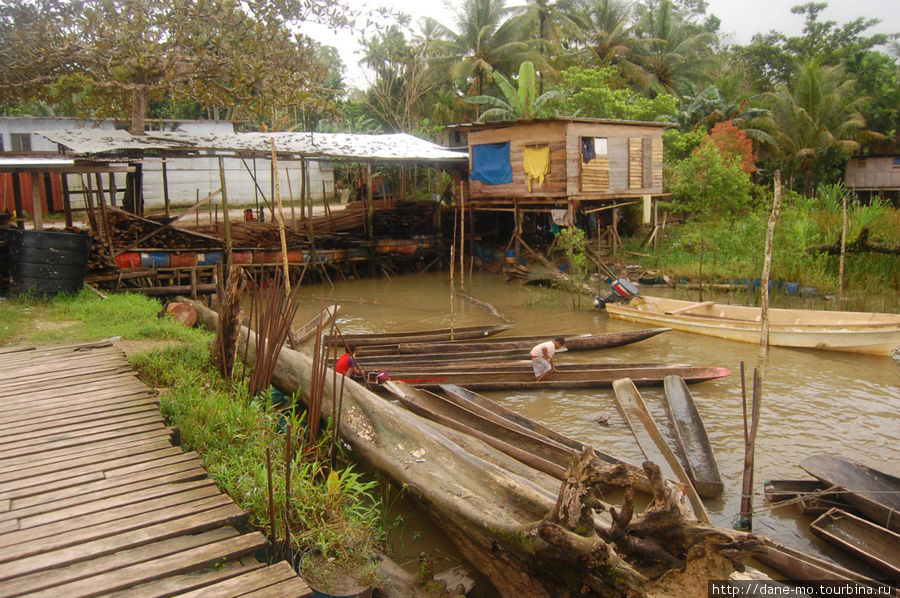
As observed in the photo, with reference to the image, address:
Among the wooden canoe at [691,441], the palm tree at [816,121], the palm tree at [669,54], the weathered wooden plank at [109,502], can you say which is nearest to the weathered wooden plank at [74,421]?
the weathered wooden plank at [109,502]

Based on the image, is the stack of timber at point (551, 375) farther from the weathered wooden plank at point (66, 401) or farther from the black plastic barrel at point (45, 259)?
the black plastic barrel at point (45, 259)

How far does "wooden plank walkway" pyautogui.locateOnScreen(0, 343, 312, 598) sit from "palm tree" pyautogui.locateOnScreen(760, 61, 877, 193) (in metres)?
25.4

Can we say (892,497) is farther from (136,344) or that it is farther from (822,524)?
(136,344)

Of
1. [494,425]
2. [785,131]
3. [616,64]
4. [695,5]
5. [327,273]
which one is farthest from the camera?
[695,5]

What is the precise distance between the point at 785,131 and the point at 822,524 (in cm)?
2371

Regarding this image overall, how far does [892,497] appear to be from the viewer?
541cm

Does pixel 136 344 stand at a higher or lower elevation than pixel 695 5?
lower

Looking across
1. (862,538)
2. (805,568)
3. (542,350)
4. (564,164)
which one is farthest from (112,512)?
(564,164)

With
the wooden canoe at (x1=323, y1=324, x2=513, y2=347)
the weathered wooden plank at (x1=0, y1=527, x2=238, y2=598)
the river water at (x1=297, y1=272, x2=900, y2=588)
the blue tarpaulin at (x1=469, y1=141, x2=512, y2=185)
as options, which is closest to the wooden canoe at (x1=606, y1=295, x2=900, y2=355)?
the river water at (x1=297, y1=272, x2=900, y2=588)

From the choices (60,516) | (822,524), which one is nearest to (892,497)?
(822,524)

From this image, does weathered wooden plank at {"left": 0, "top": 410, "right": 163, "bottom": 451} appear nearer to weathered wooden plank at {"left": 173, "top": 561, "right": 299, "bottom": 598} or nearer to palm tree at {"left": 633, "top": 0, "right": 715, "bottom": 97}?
weathered wooden plank at {"left": 173, "top": 561, "right": 299, "bottom": 598}

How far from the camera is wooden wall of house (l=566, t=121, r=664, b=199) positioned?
17.2 m

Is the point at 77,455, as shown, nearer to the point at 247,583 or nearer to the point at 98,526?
the point at 98,526

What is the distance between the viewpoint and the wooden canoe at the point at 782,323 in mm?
10375
